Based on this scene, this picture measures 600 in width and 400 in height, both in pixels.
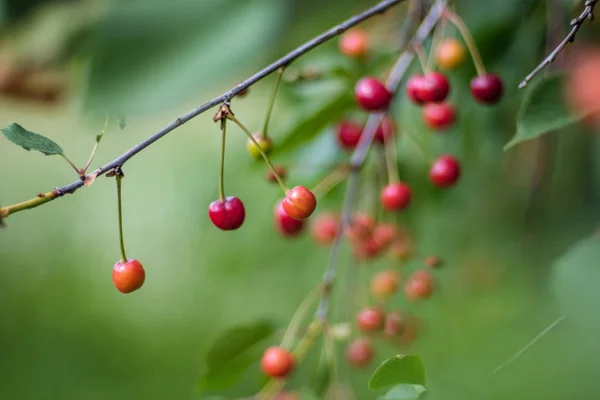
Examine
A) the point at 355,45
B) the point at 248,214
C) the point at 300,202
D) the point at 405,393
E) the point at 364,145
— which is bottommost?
the point at 405,393

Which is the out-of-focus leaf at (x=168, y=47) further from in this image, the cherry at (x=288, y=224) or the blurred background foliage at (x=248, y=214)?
the cherry at (x=288, y=224)

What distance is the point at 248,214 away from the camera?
125cm

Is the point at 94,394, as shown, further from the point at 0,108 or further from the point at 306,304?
the point at 306,304

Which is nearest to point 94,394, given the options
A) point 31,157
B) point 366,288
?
point 31,157

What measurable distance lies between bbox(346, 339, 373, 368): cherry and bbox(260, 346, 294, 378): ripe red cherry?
0.44 ft

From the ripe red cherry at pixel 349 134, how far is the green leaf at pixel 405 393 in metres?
0.40

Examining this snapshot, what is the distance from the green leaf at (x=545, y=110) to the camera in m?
0.49

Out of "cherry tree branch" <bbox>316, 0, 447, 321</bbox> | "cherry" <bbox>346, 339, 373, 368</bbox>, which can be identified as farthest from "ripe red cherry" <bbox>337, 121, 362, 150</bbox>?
"cherry" <bbox>346, 339, 373, 368</bbox>

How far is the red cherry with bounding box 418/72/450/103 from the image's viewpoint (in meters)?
0.60

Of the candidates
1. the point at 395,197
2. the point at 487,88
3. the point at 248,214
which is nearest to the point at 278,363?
the point at 395,197

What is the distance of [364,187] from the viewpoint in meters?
0.95

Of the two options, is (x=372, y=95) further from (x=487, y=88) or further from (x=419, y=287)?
(x=419, y=287)

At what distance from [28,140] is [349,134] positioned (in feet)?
1.49

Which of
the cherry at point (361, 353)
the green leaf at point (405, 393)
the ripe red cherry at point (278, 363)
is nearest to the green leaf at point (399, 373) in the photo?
the green leaf at point (405, 393)
